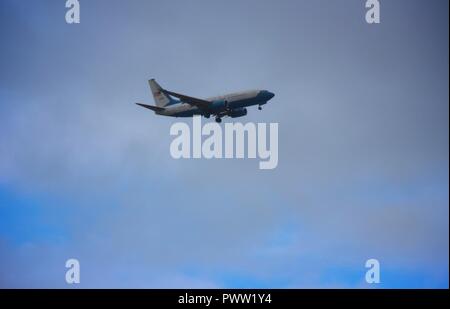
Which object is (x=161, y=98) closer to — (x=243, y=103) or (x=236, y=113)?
(x=236, y=113)

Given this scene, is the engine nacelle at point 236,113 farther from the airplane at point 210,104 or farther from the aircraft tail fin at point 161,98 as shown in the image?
the aircraft tail fin at point 161,98

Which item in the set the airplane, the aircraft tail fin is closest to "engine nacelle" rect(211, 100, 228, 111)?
the airplane

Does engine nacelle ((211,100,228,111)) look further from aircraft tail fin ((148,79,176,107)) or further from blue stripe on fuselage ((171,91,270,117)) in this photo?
aircraft tail fin ((148,79,176,107))

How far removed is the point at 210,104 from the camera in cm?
2786

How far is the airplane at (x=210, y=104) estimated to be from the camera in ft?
81.9

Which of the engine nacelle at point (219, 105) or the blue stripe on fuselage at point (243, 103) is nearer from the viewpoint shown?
the blue stripe on fuselage at point (243, 103)

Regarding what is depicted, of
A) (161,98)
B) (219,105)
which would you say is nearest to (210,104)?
(219,105)

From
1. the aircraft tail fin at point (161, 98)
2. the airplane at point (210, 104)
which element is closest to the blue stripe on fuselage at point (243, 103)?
the airplane at point (210, 104)

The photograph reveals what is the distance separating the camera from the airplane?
2497cm
